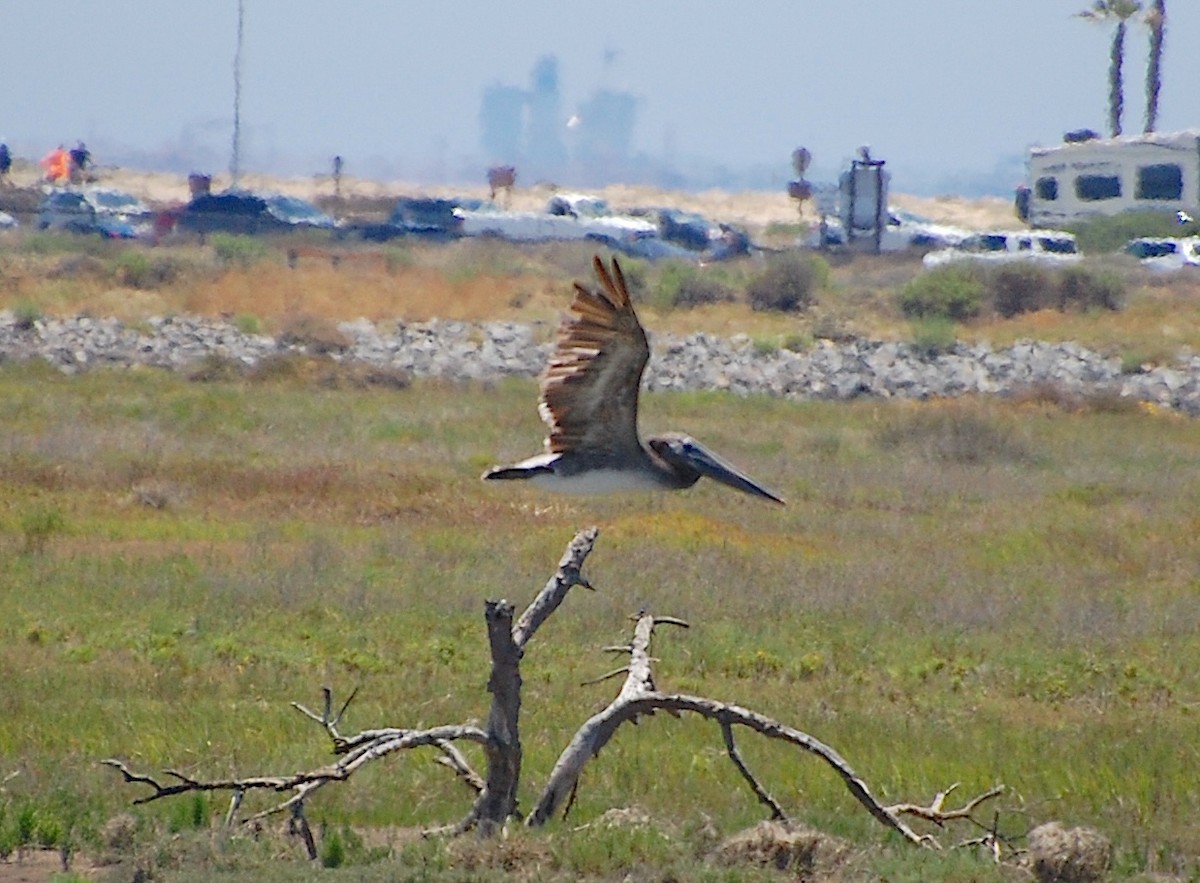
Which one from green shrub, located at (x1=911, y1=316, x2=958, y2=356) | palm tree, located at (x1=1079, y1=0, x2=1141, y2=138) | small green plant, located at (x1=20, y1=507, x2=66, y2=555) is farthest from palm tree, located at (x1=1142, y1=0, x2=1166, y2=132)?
small green plant, located at (x1=20, y1=507, x2=66, y2=555)

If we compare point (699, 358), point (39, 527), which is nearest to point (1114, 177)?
point (699, 358)

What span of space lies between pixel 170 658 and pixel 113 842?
12.1 feet

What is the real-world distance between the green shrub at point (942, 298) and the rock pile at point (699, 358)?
4.01 meters

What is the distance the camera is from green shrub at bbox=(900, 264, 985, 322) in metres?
38.7

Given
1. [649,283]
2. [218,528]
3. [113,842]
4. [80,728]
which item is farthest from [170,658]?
[649,283]

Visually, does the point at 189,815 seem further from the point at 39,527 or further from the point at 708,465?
the point at 39,527

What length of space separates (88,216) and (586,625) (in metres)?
41.2

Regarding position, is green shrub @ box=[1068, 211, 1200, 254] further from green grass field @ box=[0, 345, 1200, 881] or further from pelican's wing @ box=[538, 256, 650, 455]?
pelican's wing @ box=[538, 256, 650, 455]

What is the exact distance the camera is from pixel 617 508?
1770 centimetres

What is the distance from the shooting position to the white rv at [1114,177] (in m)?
54.7

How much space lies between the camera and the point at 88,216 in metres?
51.4

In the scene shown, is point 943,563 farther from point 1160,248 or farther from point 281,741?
A: point 1160,248

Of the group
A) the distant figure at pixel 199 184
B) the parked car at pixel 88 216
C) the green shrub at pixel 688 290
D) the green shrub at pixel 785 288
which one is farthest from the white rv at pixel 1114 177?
the distant figure at pixel 199 184

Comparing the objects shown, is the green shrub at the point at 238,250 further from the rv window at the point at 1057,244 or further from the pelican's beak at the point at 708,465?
the pelican's beak at the point at 708,465
